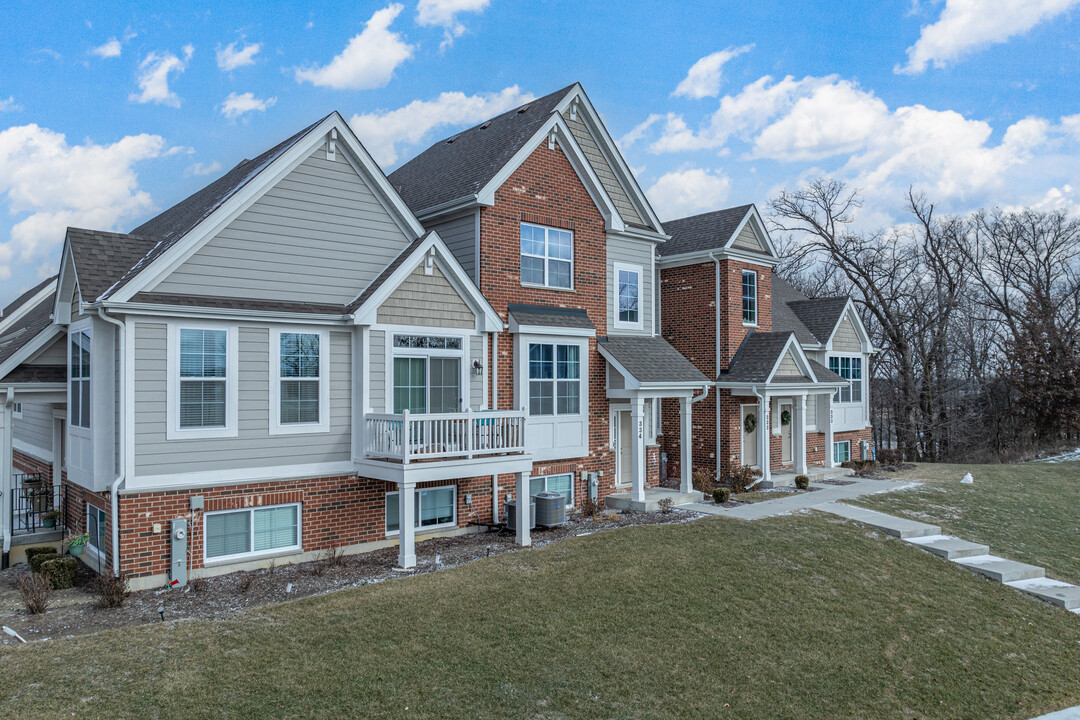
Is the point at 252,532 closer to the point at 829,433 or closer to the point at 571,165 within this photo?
the point at 571,165

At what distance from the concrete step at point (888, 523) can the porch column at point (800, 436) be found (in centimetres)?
459

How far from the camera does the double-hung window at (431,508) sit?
1336 centimetres

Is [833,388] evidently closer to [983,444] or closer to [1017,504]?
[1017,504]

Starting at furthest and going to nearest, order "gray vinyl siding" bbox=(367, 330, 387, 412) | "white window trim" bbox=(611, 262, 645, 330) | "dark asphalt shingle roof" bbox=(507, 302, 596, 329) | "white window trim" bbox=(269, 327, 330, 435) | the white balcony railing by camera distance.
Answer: "white window trim" bbox=(611, 262, 645, 330) < "dark asphalt shingle roof" bbox=(507, 302, 596, 329) < "gray vinyl siding" bbox=(367, 330, 387, 412) < the white balcony railing < "white window trim" bbox=(269, 327, 330, 435)

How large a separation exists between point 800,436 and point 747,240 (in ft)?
20.2

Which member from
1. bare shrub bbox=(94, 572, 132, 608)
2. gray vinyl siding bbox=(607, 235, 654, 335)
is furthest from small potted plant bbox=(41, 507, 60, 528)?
gray vinyl siding bbox=(607, 235, 654, 335)

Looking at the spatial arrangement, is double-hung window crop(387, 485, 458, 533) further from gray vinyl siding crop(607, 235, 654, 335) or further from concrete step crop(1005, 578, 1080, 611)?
concrete step crop(1005, 578, 1080, 611)

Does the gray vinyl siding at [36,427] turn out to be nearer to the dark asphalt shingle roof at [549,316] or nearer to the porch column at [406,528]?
the porch column at [406,528]

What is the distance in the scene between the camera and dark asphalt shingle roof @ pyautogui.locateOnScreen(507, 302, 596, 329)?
15430 mm

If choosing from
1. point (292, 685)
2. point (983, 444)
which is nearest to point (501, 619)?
point (292, 685)

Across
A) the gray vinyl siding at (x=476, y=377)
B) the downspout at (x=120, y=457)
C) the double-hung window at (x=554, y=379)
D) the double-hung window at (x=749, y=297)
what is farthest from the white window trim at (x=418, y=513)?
the double-hung window at (x=749, y=297)

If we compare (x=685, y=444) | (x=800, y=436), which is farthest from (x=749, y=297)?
(x=685, y=444)

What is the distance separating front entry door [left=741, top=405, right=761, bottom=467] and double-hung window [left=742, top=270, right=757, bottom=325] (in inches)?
105

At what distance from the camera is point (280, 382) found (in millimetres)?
11820
